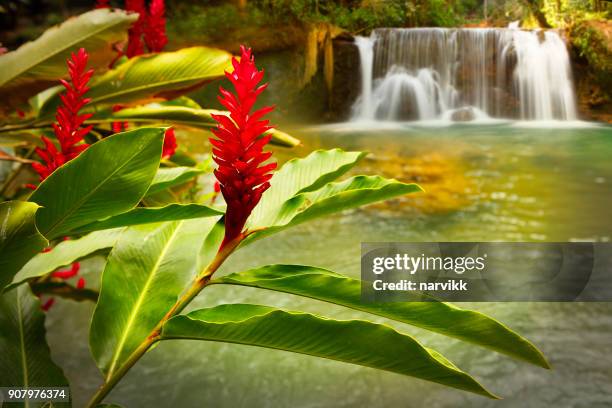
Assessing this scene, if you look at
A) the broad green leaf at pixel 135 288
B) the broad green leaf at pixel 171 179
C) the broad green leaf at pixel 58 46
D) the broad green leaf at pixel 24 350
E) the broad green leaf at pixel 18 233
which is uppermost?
the broad green leaf at pixel 58 46

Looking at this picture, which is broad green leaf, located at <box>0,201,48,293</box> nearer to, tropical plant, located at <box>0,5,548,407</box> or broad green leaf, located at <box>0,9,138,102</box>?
tropical plant, located at <box>0,5,548,407</box>

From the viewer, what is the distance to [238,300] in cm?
130

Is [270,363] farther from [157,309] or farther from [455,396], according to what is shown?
[157,309]

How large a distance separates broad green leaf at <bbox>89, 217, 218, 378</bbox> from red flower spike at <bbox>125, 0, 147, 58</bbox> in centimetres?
31

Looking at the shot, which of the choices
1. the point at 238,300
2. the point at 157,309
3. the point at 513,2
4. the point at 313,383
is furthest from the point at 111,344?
the point at 513,2

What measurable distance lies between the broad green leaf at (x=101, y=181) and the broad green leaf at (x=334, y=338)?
10cm

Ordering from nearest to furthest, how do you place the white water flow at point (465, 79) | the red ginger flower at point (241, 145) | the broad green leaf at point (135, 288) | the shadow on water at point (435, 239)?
the red ginger flower at point (241, 145)
the broad green leaf at point (135, 288)
the shadow on water at point (435, 239)
the white water flow at point (465, 79)

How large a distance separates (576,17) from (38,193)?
2129 mm

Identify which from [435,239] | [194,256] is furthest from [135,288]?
[435,239]

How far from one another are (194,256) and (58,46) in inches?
12.0

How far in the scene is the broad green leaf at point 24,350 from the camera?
1.51 ft

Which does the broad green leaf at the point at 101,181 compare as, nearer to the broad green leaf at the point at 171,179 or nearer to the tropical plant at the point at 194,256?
the tropical plant at the point at 194,256

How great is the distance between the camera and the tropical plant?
0.32 meters

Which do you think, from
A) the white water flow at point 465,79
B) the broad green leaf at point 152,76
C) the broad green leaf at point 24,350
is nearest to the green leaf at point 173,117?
the broad green leaf at point 152,76
